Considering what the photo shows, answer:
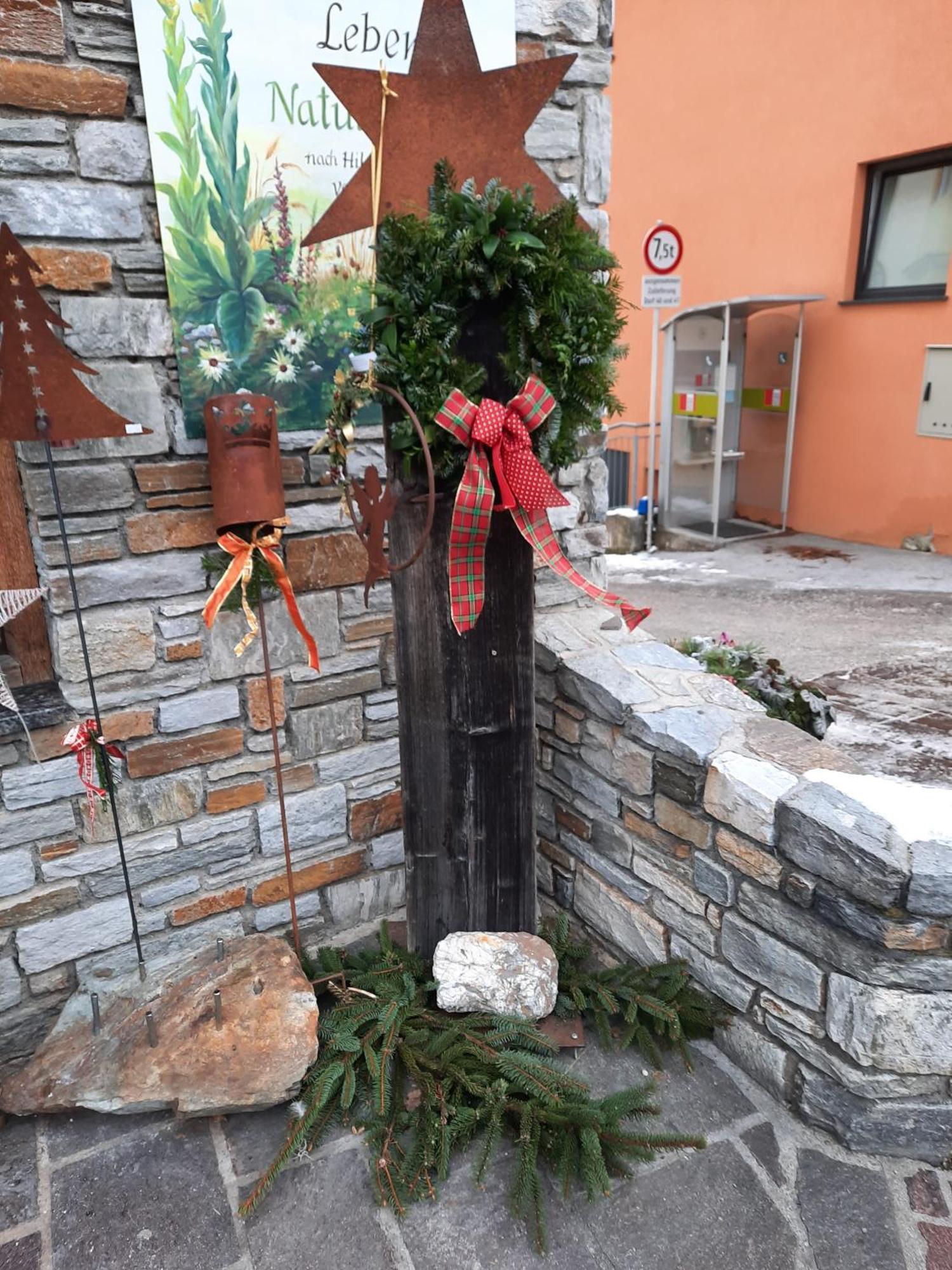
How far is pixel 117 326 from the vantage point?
2.41m

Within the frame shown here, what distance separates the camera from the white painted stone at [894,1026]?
6.94ft

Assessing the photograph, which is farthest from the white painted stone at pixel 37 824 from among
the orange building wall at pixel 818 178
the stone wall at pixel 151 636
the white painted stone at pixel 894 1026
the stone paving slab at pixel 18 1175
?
the orange building wall at pixel 818 178

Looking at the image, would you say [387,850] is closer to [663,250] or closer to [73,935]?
[73,935]

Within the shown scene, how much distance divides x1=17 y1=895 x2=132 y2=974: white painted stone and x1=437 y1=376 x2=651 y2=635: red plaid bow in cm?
151

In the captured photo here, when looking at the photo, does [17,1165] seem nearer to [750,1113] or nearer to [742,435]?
[750,1113]

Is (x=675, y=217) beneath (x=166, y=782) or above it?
above

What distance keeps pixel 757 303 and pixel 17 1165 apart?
284 inches

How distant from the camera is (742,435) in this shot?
8.22m

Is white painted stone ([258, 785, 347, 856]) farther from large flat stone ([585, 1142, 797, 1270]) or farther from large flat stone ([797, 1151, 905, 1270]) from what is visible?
large flat stone ([797, 1151, 905, 1270])

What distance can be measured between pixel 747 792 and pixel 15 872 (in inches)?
82.6

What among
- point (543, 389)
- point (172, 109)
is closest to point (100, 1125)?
point (543, 389)

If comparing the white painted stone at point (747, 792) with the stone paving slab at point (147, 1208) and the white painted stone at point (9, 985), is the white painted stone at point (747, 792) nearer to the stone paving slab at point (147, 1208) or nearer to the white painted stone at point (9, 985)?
the stone paving slab at point (147, 1208)

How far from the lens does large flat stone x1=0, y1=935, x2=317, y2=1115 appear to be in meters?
2.32

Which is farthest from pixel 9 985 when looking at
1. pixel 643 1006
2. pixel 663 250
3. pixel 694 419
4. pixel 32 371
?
pixel 694 419
